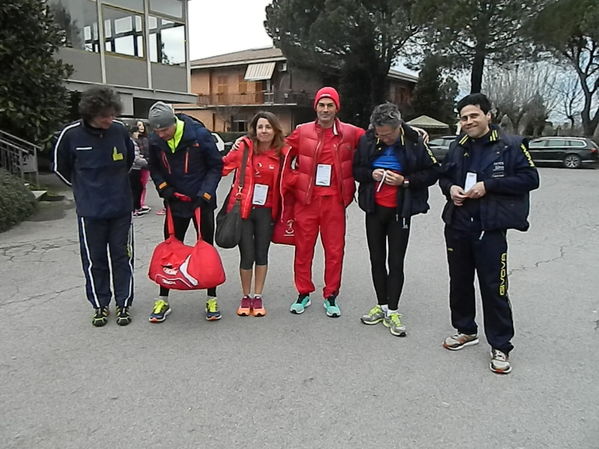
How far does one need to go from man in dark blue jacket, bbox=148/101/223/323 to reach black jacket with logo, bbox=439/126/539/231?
2.10 metres

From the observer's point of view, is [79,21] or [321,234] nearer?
[321,234]

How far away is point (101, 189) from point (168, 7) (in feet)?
55.7

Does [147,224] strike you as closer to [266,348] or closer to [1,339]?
[1,339]

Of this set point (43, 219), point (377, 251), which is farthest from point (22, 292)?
point (43, 219)

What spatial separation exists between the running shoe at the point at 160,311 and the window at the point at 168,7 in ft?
54.6

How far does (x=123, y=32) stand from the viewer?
691 inches

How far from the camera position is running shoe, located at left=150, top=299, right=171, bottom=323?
4277mm

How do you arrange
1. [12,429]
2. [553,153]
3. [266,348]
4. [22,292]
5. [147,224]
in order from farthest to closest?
1. [553,153]
2. [147,224]
3. [22,292]
4. [266,348]
5. [12,429]

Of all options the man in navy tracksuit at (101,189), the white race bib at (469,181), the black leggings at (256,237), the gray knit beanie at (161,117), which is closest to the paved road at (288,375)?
the man in navy tracksuit at (101,189)

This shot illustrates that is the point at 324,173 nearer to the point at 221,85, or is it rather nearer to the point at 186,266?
the point at 186,266

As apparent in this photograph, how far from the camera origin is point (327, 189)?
424cm

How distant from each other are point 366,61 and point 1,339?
29.9 meters

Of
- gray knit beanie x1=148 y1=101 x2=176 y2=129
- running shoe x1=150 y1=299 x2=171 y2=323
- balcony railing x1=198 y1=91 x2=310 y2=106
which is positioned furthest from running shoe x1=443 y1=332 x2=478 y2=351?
balcony railing x1=198 y1=91 x2=310 y2=106

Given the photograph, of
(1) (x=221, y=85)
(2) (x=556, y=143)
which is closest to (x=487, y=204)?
(2) (x=556, y=143)
